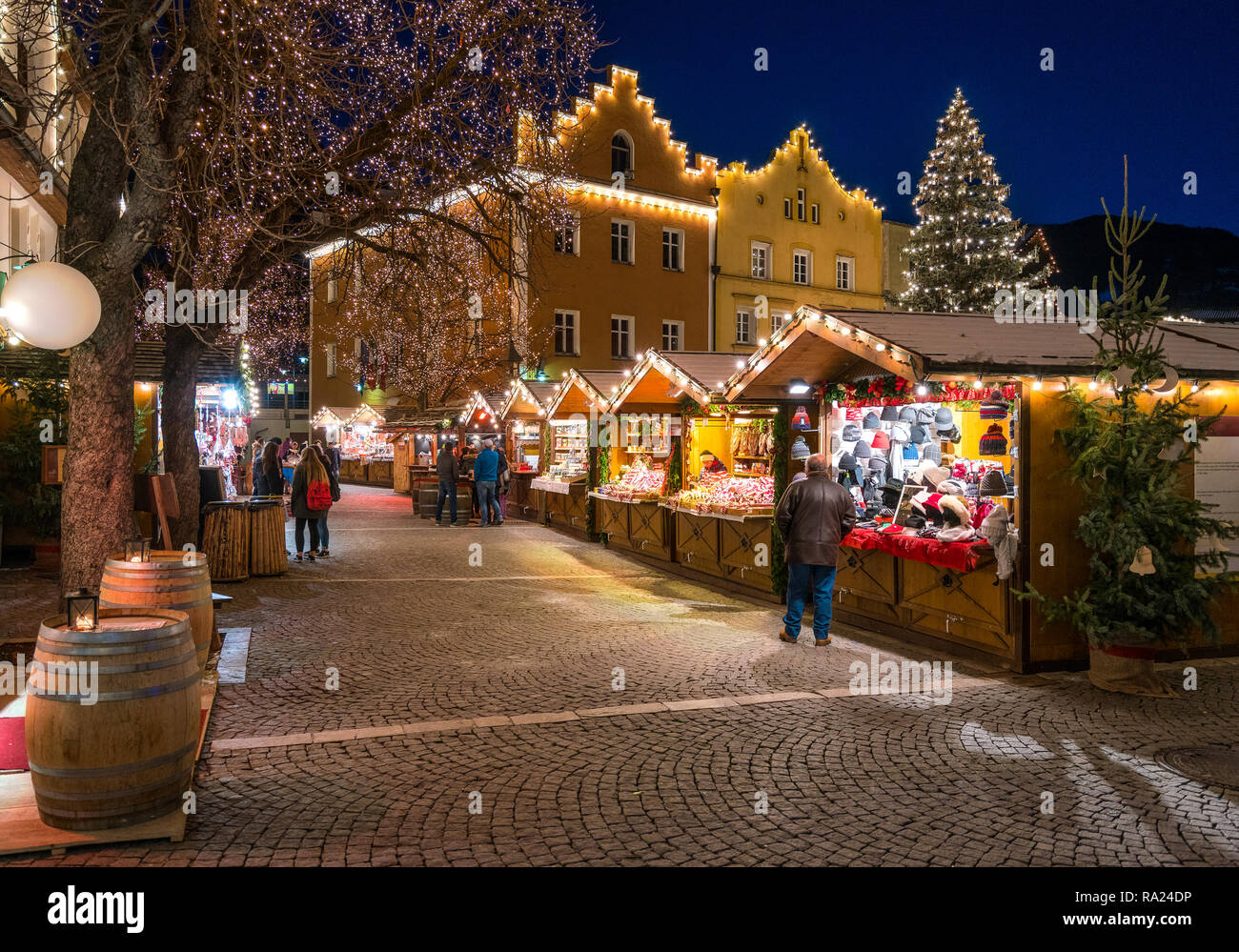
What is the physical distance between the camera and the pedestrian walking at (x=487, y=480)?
19188mm

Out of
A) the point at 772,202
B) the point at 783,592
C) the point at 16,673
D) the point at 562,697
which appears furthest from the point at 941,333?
the point at 772,202

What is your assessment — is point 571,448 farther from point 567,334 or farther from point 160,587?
point 160,587

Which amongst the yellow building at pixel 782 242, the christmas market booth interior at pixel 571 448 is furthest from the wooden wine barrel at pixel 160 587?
the yellow building at pixel 782 242

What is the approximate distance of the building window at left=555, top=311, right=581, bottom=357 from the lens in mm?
29312

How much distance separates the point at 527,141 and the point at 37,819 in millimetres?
9283

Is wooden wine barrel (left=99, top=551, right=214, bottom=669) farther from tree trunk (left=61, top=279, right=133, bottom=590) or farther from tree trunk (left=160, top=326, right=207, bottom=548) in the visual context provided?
tree trunk (left=160, top=326, right=207, bottom=548)

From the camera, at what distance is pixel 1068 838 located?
13.2ft

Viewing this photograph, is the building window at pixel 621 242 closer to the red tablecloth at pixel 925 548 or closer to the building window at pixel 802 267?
the building window at pixel 802 267

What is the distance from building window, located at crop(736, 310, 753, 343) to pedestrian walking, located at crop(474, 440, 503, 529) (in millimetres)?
16061

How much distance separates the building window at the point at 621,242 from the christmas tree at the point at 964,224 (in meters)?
10.1

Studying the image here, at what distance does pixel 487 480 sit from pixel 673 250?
1535 centimetres

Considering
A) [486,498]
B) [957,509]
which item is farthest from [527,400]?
[957,509]

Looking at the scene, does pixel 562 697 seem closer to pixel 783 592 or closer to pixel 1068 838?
pixel 1068 838

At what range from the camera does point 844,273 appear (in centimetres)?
3544
